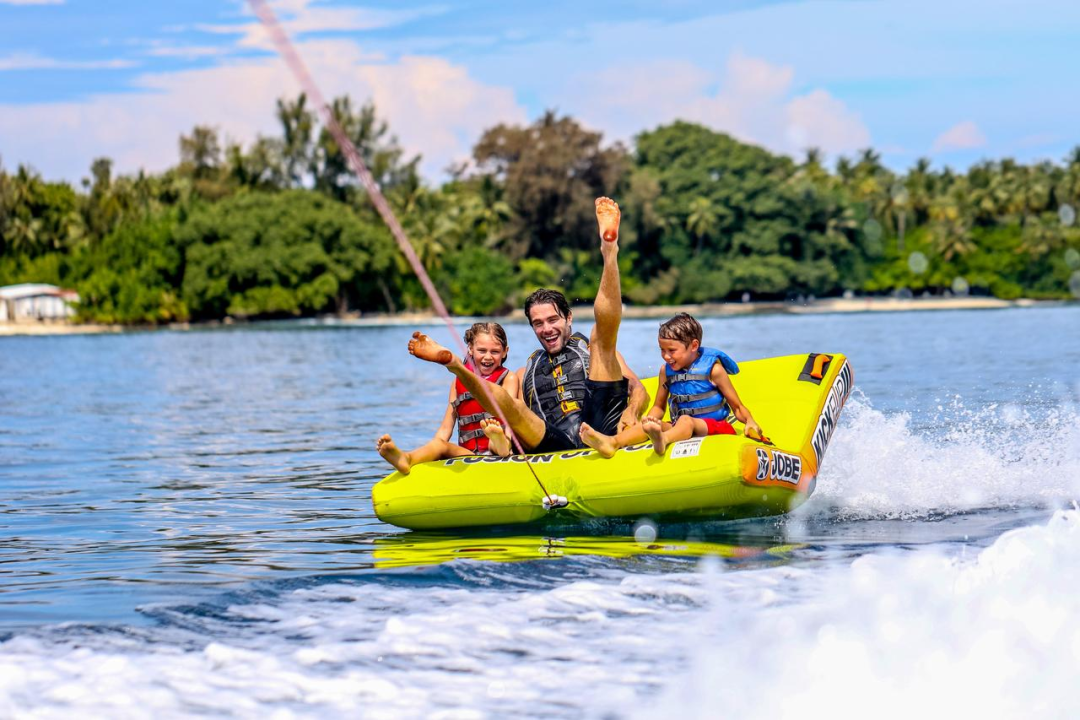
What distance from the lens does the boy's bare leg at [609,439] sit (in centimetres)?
662

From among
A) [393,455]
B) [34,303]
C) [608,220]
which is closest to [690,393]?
[608,220]

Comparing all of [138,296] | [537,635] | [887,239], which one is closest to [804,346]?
[537,635]

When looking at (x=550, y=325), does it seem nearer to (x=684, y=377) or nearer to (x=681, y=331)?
(x=681, y=331)

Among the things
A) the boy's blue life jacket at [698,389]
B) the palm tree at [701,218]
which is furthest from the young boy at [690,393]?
the palm tree at [701,218]

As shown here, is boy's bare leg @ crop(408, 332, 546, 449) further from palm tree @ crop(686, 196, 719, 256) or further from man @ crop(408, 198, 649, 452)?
palm tree @ crop(686, 196, 719, 256)

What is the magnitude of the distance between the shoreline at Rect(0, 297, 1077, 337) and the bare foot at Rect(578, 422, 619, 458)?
54727mm

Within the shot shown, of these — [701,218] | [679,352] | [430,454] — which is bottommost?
[430,454]

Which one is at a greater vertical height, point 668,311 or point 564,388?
point 668,311

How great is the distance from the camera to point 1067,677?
4.13m

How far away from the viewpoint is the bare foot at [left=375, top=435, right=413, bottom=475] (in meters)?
6.80

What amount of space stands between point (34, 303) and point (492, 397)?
69.8 metres

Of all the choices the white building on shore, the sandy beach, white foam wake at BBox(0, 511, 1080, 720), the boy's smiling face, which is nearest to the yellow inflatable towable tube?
the boy's smiling face

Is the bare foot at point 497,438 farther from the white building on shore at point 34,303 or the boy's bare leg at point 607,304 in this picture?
the white building on shore at point 34,303

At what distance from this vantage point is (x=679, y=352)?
7.09 metres
